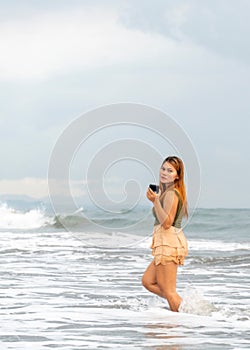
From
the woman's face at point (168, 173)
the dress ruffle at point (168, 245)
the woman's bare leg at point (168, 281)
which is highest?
the woman's face at point (168, 173)

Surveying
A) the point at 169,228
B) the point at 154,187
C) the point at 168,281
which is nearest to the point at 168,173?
the point at 154,187

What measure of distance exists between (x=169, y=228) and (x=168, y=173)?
0.58m

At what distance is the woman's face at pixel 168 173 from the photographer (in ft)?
25.5

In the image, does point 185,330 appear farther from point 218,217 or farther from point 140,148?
point 218,217

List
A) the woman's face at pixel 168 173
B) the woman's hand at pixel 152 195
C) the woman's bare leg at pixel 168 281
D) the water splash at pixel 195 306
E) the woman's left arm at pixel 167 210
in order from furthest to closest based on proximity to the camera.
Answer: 1. the water splash at pixel 195 306
2. the woman's bare leg at pixel 168 281
3. the woman's face at pixel 168 173
4. the woman's left arm at pixel 167 210
5. the woman's hand at pixel 152 195

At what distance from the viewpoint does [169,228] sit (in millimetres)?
7840

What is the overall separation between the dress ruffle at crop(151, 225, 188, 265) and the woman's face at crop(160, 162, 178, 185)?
50 centimetres

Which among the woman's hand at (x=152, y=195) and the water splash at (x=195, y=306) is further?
the water splash at (x=195, y=306)

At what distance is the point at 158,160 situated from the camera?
938 cm

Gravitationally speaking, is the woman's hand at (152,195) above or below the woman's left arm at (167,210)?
above

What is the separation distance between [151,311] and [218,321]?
2.74 ft

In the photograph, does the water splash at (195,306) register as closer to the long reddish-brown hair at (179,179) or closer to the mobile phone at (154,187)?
the long reddish-brown hair at (179,179)

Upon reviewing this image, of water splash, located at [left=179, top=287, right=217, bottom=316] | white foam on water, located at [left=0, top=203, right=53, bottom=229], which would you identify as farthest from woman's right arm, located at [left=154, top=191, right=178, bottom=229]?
white foam on water, located at [left=0, top=203, right=53, bottom=229]

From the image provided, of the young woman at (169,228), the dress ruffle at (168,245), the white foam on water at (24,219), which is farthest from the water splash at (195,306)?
the white foam on water at (24,219)
